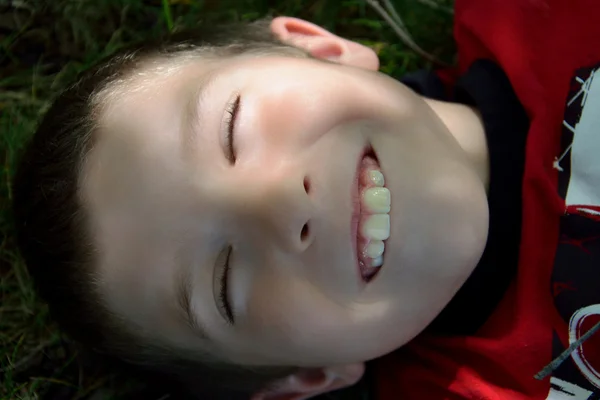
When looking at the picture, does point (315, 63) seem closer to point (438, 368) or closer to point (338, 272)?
point (338, 272)

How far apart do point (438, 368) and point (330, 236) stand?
0.48 metres

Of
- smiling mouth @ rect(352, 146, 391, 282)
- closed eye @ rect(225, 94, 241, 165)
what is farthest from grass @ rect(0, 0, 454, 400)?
closed eye @ rect(225, 94, 241, 165)

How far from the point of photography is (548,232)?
50.4 inches

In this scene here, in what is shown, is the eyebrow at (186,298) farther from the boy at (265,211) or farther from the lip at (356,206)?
the lip at (356,206)

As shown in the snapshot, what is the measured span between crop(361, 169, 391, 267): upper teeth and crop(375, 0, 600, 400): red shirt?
326 mm

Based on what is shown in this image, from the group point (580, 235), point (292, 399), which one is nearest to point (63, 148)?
point (292, 399)

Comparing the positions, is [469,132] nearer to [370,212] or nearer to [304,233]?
[370,212]

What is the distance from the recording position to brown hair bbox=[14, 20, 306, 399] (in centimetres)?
124

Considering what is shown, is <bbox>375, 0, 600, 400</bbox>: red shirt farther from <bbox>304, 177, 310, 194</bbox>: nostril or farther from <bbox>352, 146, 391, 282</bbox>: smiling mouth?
<bbox>304, 177, 310, 194</bbox>: nostril

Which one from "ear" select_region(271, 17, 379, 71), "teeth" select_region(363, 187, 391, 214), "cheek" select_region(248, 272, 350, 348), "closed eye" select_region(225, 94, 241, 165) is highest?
"ear" select_region(271, 17, 379, 71)

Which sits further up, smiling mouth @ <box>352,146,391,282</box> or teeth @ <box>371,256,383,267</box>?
smiling mouth @ <box>352,146,391,282</box>

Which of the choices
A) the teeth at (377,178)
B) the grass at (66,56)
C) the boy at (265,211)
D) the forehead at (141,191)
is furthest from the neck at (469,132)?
the forehead at (141,191)

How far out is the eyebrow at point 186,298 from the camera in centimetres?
114

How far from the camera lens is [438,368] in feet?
4.65
